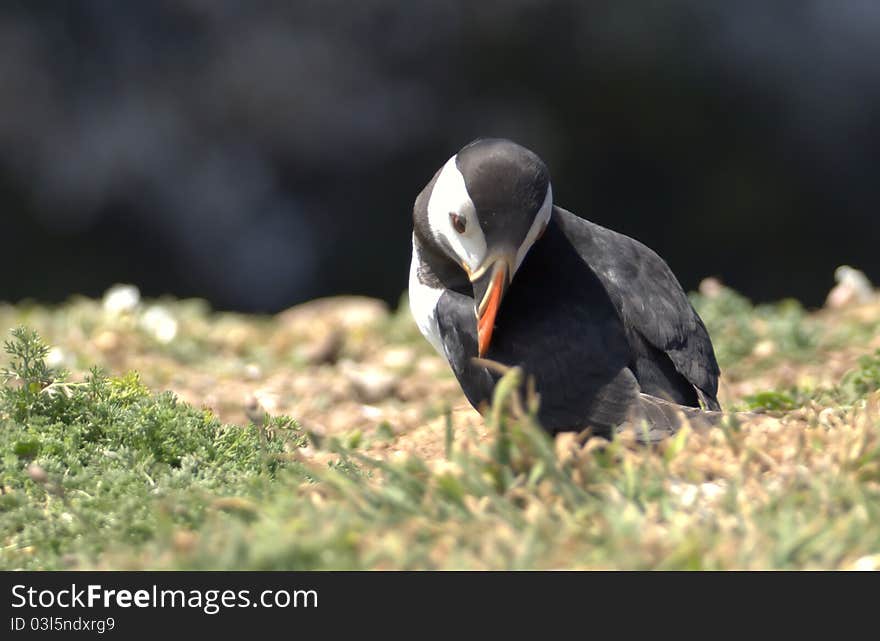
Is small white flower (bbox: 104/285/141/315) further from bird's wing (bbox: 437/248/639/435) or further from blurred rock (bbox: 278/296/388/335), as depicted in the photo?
bird's wing (bbox: 437/248/639/435)

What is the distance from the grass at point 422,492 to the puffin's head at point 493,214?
500mm

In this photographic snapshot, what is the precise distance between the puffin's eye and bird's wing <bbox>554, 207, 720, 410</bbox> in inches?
20.2

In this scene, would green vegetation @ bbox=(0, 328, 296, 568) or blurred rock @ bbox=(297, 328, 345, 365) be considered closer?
green vegetation @ bbox=(0, 328, 296, 568)

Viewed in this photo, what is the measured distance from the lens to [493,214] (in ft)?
11.9

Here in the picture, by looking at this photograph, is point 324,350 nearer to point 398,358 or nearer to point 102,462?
point 398,358

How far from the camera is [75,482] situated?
3.21 metres

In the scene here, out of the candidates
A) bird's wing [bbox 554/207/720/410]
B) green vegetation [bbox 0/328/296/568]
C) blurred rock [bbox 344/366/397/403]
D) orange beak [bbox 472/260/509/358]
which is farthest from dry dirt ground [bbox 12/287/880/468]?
green vegetation [bbox 0/328/296/568]

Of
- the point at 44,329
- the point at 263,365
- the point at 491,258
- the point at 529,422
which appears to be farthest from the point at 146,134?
the point at 529,422

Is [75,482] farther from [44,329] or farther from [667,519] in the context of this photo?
[44,329]

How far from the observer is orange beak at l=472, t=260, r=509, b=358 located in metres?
3.61

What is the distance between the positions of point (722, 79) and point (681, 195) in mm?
992

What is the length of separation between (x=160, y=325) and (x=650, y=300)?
325 cm

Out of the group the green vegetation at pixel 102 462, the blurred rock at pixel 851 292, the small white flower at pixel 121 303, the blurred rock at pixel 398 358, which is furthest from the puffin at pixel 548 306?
the small white flower at pixel 121 303

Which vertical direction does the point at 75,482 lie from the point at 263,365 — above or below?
below
